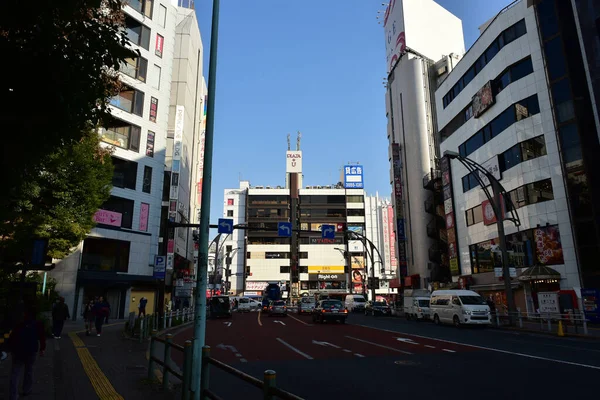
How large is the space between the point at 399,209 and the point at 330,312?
30.0 metres

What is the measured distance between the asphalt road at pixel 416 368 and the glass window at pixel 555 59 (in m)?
21.2

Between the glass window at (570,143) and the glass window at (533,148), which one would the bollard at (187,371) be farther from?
the glass window at (533,148)

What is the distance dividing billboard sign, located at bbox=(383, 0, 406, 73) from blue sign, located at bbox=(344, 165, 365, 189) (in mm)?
33614

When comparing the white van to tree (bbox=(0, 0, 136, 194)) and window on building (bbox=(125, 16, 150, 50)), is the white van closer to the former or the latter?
tree (bbox=(0, 0, 136, 194))

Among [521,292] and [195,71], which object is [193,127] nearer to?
[195,71]

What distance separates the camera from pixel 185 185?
178 feet

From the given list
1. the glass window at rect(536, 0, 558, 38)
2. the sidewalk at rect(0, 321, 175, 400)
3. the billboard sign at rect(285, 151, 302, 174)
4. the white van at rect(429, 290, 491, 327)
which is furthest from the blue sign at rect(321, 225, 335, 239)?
the billboard sign at rect(285, 151, 302, 174)

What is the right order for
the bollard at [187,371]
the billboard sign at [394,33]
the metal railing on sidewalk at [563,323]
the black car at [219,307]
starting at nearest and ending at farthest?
the bollard at [187,371], the metal railing on sidewalk at [563,323], the black car at [219,307], the billboard sign at [394,33]

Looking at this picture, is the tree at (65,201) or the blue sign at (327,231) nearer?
the tree at (65,201)

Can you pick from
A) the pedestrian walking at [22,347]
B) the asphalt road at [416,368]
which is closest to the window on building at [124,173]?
the asphalt road at [416,368]

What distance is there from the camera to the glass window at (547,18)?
30.6 m

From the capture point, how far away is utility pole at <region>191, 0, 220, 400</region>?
6594 millimetres

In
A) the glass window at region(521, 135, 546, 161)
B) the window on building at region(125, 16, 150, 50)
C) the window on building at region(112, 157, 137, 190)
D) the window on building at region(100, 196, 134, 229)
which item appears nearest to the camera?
the glass window at region(521, 135, 546, 161)

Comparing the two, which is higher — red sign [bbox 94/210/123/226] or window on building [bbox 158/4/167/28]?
window on building [bbox 158/4/167/28]
